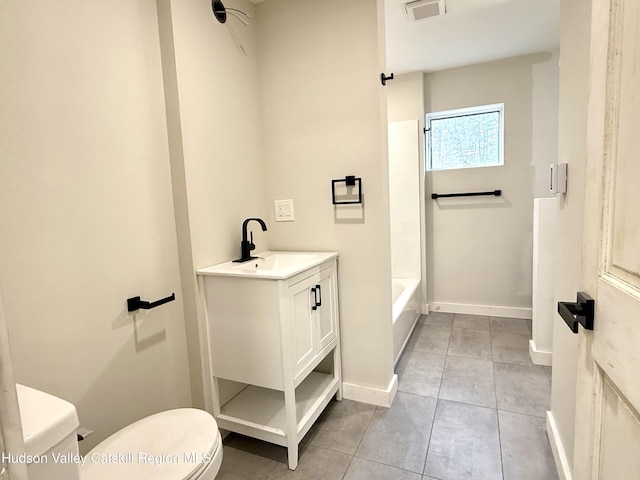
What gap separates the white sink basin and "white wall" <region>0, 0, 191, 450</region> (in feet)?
0.84

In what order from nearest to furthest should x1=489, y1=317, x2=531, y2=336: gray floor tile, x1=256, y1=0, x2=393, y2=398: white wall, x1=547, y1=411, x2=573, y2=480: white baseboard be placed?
x1=547, y1=411, x2=573, y2=480: white baseboard < x1=256, y1=0, x2=393, y2=398: white wall < x1=489, y1=317, x2=531, y2=336: gray floor tile

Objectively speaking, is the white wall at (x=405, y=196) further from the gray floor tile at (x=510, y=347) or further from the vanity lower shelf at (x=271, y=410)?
the vanity lower shelf at (x=271, y=410)

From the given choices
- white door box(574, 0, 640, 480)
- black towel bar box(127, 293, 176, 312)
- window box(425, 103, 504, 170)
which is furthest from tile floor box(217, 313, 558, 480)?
window box(425, 103, 504, 170)

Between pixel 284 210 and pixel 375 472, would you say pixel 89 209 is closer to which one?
pixel 284 210

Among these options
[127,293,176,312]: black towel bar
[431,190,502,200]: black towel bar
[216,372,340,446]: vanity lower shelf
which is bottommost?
[216,372,340,446]: vanity lower shelf

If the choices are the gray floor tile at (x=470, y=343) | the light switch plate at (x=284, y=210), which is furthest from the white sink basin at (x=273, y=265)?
the gray floor tile at (x=470, y=343)

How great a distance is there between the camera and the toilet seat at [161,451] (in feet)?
3.24

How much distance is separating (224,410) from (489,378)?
175cm

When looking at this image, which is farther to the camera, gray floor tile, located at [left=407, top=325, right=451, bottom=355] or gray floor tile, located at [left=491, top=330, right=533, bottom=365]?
gray floor tile, located at [left=407, top=325, right=451, bottom=355]

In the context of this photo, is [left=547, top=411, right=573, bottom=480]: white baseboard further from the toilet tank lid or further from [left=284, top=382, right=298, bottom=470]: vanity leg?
the toilet tank lid

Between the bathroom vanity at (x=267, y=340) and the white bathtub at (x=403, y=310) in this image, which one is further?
the white bathtub at (x=403, y=310)

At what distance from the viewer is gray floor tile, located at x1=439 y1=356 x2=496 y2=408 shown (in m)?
2.06

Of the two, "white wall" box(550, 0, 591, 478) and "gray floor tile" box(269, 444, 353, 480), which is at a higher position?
→ "white wall" box(550, 0, 591, 478)

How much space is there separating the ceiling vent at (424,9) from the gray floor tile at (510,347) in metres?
2.53
